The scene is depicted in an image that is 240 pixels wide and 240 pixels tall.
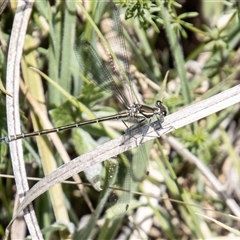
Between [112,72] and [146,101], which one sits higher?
[112,72]

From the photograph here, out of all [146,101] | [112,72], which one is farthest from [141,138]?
[146,101]

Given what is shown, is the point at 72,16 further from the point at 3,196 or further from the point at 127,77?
the point at 3,196

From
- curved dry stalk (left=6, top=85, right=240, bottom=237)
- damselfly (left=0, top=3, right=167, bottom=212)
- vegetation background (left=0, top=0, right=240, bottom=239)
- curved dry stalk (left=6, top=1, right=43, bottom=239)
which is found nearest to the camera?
curved dry stalk (left=6, top=85, right=240, bottom=237)

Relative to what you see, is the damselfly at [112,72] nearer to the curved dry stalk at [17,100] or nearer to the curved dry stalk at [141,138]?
the curved dry stalk at [17,100]

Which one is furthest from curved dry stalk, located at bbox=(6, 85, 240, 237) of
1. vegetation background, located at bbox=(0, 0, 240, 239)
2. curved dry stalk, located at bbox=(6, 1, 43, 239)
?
vegetation background, located at bbox=(0, 0, 240, 239)

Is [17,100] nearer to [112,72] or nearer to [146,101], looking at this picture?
[112,72]

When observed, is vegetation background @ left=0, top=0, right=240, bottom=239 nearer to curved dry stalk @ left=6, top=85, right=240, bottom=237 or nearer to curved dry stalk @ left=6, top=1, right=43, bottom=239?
curved dry stalk @ left=6, top=1, right=43, bottom=239

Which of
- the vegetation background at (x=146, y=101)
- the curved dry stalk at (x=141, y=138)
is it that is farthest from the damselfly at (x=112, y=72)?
the curved dry stalk at (x=141, y=138)

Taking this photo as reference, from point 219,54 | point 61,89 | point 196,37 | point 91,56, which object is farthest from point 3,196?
point 196,37
